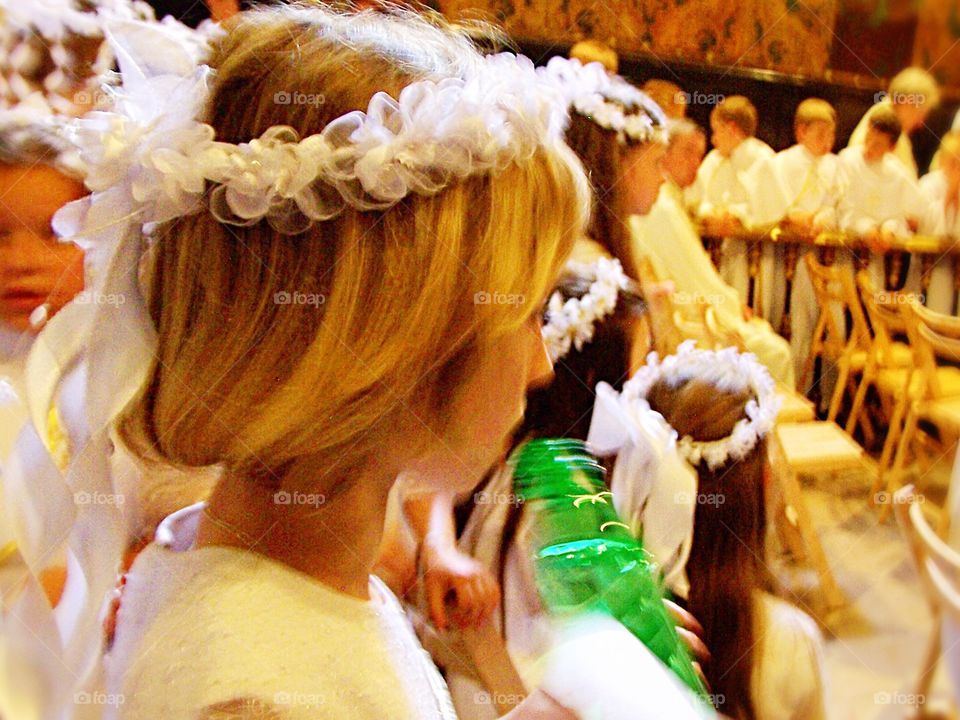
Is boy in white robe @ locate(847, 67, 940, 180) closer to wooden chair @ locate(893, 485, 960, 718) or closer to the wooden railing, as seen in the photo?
the wooden railing

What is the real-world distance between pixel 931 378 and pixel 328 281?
63 centimetres

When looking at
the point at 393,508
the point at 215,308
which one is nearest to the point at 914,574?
the point at 393,508

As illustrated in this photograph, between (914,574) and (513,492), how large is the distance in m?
0.44

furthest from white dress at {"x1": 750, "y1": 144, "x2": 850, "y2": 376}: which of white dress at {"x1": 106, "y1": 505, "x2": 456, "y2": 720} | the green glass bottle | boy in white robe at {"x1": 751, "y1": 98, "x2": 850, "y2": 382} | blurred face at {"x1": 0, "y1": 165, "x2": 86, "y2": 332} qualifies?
blurred face at {"x1": 0, "y1": 165, "x2": 86, "y2": 332}

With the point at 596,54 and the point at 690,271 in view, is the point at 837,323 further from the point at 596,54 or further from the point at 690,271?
the point at 596,54

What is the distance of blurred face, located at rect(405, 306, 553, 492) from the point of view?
28.8 inches

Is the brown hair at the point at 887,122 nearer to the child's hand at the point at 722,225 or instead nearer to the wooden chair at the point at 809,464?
the child's hand at the point at 722,225

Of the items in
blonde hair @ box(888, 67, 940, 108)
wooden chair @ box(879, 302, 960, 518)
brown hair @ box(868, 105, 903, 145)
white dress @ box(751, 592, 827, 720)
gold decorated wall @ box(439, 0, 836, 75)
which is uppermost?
gold decorated wall @ box(439, 0, 836, 75)

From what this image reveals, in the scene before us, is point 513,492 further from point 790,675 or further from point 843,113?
point 843,113

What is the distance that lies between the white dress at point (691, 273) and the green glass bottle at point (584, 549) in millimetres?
205

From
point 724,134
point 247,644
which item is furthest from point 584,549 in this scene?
point 724,134

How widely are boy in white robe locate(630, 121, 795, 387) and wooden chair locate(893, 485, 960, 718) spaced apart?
0.20 metres

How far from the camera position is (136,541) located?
771mm

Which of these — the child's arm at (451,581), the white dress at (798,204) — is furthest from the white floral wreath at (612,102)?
the child's arm at (451,581)
